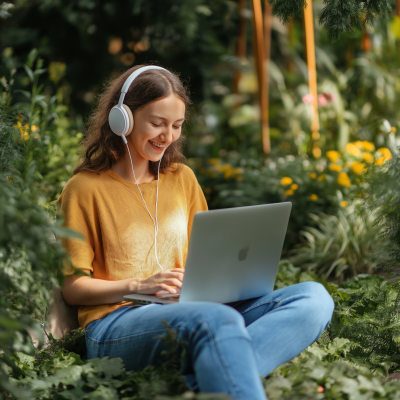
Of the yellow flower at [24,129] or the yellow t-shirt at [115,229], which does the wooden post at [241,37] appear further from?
the yellow t-shirt at [115,229]

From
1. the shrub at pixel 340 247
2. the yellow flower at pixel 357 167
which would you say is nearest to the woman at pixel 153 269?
the shrub at pixel 340 247

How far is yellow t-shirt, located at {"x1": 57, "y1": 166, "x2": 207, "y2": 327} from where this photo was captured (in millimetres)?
1595

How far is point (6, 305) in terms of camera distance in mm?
1127

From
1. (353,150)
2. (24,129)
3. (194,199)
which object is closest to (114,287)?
(194,199)

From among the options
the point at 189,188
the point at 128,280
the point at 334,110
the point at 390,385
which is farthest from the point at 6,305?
the point at 334,110

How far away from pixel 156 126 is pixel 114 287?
618mm

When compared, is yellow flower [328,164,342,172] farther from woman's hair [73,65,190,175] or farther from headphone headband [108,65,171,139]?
headphone headband [108,65,171,139]

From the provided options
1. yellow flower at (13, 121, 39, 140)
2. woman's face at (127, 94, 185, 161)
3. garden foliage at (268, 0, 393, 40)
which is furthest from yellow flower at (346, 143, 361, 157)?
yellow flower at (13, 121, 39, 140)

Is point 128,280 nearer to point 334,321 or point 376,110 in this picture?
point 334,321

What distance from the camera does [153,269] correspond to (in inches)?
66.9

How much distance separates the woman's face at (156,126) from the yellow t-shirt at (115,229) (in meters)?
0.14

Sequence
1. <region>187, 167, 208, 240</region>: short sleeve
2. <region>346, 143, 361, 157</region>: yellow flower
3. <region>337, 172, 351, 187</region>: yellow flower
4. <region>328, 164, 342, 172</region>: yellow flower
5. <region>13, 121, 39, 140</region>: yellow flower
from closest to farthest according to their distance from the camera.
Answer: <region>187, 167, 208, 240</region>: short sleeve, <region>13, 121, 39, 140</region>: yellow flower, <region>337, 172, 351, 187</region>: yellow flower, <region>328, 164, 342, 172</region>: yellow flower, <region>346, 143, 361, 157</region>: yellow flower

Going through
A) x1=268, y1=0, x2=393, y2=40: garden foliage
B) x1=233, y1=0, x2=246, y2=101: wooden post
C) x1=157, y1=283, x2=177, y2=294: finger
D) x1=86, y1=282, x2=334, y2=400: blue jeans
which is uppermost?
x1=233, y1=0, x2=246, y2=101: wooden post

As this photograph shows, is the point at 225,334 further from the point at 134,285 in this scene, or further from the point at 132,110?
the point at 132,110
